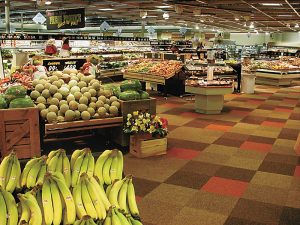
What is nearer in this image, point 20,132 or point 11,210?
point 11,210

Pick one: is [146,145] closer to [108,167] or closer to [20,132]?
[20,132]

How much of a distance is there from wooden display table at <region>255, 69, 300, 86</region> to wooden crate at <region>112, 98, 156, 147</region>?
36.8ft

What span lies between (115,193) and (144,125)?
366 cm

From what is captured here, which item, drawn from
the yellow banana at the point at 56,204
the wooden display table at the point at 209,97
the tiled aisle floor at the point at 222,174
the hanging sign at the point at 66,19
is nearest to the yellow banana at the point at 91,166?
the yellow banana at the point at 56,204

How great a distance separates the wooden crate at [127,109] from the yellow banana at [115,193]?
12.9 feet

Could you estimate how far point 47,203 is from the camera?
5.80 feet

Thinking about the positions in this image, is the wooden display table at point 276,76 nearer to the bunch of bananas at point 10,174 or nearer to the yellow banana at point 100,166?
the yellow banana at point 100,166

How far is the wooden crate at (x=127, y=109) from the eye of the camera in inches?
Answer: 236

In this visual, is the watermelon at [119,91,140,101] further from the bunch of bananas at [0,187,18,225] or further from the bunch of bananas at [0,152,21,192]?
the bunch of bananas at [0,187,18,225]

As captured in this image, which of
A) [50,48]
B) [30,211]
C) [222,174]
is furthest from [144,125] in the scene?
[50,48]

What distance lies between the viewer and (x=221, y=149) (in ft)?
20.7

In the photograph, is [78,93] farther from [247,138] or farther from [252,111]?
[252,111]

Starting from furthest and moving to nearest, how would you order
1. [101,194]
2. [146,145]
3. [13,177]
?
[146,145], [13,177], [101,194]

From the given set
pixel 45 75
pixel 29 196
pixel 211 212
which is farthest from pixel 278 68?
pixel 29 196
